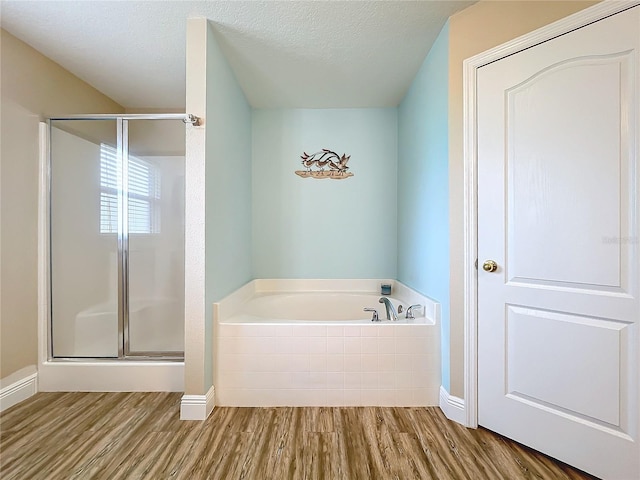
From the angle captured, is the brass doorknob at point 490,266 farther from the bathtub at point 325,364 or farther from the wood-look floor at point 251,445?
the wood-look floor at point 251,445

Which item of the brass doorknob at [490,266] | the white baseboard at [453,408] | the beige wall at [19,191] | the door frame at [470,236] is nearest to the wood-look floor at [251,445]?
the white baseboard at [453,408]

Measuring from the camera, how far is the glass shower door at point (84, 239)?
85.4 inches

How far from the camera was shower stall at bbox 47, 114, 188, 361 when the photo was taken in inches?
85.4

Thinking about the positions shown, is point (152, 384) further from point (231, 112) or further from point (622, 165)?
point (622, 165)

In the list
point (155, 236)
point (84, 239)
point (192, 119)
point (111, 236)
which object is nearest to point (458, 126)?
point (192, 119)

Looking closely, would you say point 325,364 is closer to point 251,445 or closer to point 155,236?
point 251,445

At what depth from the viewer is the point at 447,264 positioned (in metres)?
1.78

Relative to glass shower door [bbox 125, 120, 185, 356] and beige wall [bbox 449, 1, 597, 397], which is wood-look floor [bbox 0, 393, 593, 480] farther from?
glass shower door [bbox 125, 120, 185, 356]

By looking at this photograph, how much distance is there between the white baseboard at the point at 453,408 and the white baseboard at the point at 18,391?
260cm

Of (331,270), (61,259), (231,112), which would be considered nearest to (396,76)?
(231,112)

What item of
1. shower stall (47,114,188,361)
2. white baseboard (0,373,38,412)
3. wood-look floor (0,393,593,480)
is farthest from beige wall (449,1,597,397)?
white baseboard (0,373,38,412)

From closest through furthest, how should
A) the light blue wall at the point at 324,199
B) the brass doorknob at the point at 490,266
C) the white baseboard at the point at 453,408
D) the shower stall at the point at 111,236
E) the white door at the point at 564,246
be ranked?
the white door at the point at 564,246 < the brass doorknob at the point at 490,266 < the white baseboard at the point at 453,408 < the shower stall at the point at 111,236 < the light blue wall at the point at 324,199

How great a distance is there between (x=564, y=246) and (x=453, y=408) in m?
1.04

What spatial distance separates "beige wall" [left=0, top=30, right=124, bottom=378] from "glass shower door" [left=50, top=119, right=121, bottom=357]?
4.5 inches
